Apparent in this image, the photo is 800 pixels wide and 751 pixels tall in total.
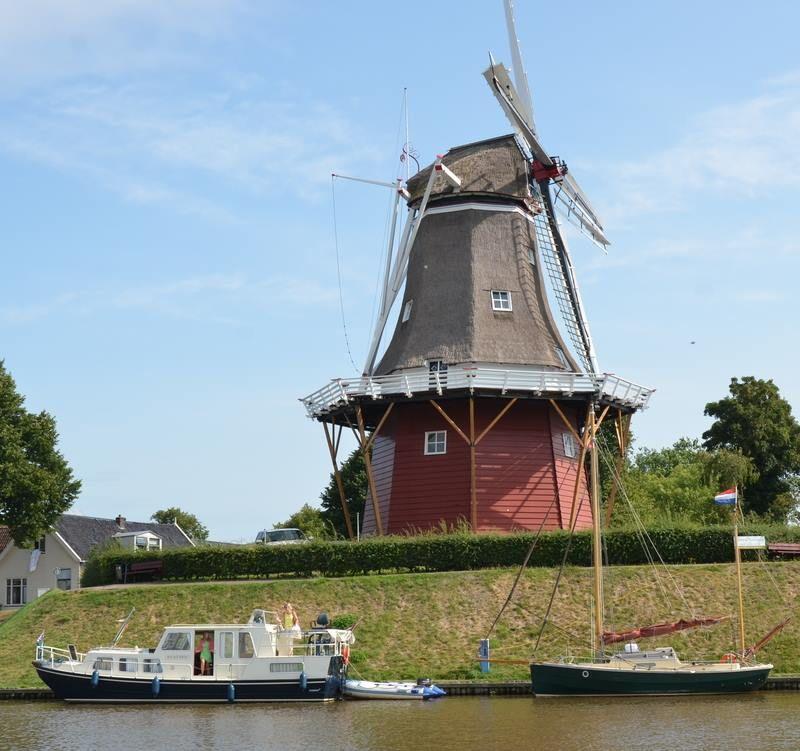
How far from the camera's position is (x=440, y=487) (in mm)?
39938

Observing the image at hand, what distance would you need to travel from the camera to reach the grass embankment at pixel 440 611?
3131 centimetres

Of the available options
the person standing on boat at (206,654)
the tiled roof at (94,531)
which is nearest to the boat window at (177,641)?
the person standing on boat at (206,654)

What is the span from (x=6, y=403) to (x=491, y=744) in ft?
110

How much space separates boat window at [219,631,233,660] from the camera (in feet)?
97.2

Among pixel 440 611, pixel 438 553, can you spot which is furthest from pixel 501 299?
pixel 440 611

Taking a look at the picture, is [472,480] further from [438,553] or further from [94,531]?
[94,531]

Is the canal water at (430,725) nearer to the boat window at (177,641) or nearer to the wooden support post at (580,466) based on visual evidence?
the boat window at (177,641)

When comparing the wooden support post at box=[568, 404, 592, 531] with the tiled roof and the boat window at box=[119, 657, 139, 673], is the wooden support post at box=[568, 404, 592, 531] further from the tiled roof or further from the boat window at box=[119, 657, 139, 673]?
the tiled roof

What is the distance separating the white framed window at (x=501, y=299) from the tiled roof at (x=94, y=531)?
2235 centimetres

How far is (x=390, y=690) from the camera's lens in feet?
93.4

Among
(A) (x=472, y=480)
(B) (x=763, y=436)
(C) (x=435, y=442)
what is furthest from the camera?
(B) (x=763, y=436)

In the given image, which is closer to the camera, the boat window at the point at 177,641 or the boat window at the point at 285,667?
the boat window at the point at 285,667

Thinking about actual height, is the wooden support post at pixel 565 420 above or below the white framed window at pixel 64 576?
above

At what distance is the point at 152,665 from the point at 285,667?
11.1 ft
